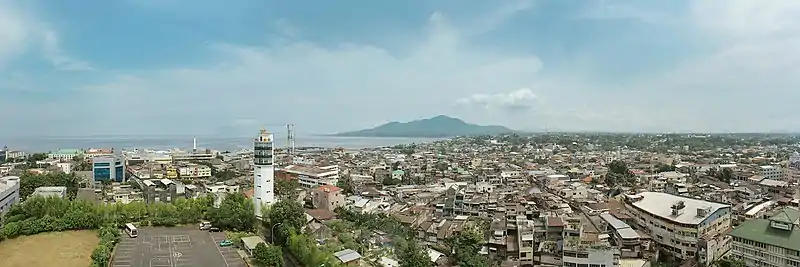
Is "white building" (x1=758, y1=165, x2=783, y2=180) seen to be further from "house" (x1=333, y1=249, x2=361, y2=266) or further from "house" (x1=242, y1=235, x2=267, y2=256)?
"house" (x1=242, y1=235, x2=267, y2=256)

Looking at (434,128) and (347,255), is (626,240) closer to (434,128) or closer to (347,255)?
(347,255)

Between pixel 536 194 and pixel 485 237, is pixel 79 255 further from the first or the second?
pixel 536 194

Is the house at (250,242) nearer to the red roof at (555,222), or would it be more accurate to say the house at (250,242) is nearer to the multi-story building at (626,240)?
the red roof at (555,222)

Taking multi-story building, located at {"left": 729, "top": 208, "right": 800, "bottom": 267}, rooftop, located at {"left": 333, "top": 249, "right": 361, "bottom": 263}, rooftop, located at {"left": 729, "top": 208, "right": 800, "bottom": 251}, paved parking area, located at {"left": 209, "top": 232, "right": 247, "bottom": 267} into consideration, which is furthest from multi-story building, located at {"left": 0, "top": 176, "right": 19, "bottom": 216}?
rooftop, located at {"left": 729, "top": 208, "right": 800, "bottom": 251}

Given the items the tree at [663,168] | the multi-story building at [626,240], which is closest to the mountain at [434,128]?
the tree at [663,168]

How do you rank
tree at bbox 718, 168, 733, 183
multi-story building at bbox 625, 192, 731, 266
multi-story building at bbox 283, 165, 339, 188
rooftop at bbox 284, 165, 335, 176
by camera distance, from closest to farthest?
1. multi-story building at bbox 625, 192, 731, 266
2. tree at bbox 718, 168, 733, 183
3. multi-story building at bbox 283, 165, 339, 188
4. rooftop at bbox 284, 165, 335, 176
